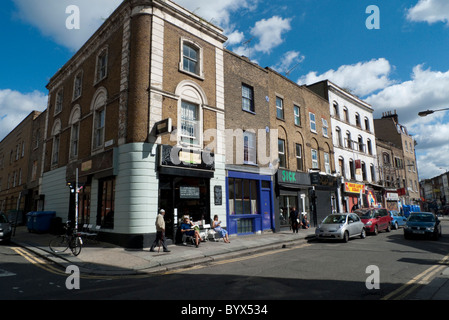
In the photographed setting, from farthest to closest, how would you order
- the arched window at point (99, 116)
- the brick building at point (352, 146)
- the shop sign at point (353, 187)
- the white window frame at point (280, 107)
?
the brick building at point (352, 146)
the shop sign at point (353, 187)
the white window frame at point (280, 107)
the arched window at point (99, 116)

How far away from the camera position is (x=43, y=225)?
17406mm

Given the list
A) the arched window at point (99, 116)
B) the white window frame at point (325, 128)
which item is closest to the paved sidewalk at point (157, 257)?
the arched window at point (99, 116)

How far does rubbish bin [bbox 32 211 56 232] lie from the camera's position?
683 inches

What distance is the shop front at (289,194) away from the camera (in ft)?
61.4

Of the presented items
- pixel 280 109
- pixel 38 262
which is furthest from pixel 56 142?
pixel 280 109

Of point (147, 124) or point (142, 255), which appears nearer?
point (142, 255)

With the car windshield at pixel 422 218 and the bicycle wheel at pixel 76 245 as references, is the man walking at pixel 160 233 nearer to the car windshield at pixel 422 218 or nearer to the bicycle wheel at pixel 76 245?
the bicycle wheel at pixel 76 245

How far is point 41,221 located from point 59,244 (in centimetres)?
808

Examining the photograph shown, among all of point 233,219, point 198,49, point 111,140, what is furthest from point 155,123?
point 233,219

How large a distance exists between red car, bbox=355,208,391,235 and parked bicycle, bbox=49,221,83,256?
16119 mm

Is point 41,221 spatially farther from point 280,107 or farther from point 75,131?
point 280,107

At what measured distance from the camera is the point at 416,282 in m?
6.62

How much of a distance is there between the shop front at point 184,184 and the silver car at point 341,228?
6113 millimetres

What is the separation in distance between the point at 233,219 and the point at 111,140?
25.9 feet
